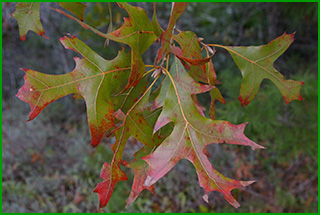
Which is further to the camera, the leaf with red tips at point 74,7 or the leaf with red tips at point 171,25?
the leaf with red tips at point 74,7

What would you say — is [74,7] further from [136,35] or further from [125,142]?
[125,142]

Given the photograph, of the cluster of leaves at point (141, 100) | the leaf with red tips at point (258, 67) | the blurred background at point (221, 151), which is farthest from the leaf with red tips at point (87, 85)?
the blurred background at point (221, 151)

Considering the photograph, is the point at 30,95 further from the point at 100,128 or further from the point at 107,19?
the point at 107,19

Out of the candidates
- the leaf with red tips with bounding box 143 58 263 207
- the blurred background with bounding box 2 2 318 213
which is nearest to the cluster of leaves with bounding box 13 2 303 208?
the leaf with red tips with bounding box 143 58 263 207

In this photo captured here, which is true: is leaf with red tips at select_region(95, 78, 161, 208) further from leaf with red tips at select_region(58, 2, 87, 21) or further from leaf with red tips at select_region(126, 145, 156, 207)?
leaf with red tips at select_region(58, 2, 87, 21)

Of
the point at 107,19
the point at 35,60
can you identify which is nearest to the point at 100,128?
the point at 107,19

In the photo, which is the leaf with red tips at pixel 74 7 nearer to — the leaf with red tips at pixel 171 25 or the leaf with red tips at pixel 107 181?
the leaf with red tips at pixel 171 25
